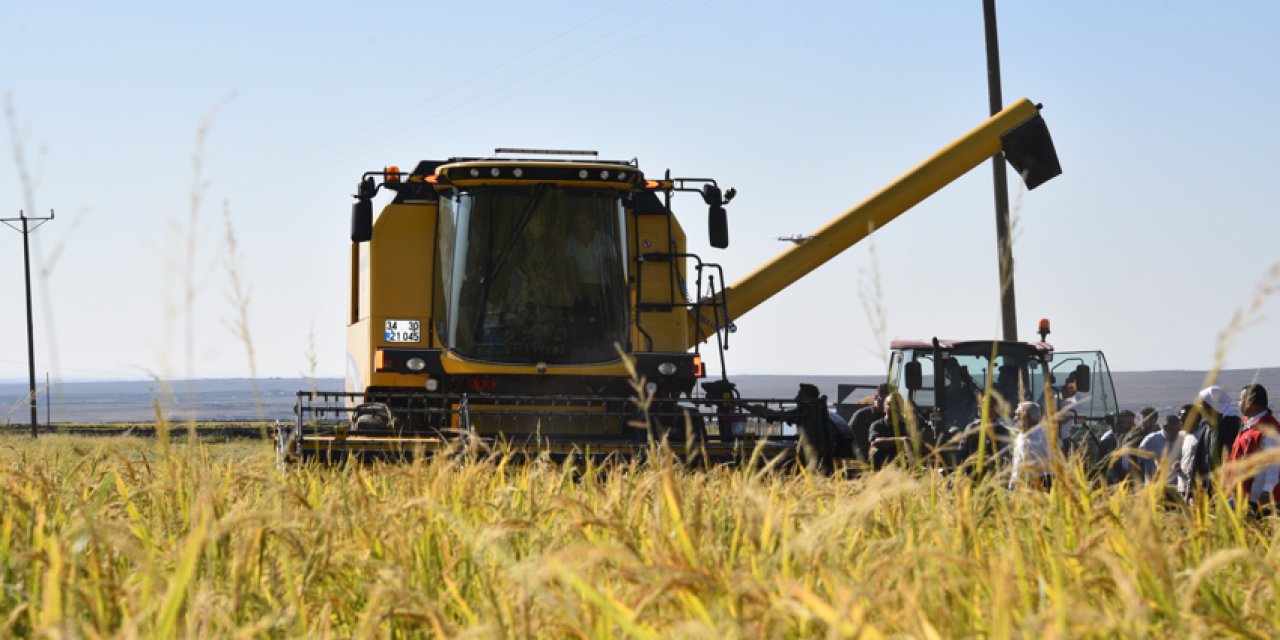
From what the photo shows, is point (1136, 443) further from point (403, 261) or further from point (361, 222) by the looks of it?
point (361, 222)

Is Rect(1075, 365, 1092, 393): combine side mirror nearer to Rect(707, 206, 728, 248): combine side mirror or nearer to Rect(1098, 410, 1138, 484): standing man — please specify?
Rect(1098, 410, 1138, 484): standing man

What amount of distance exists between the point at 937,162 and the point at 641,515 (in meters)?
A: 11.4

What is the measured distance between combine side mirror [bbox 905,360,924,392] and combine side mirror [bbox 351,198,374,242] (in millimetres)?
7326

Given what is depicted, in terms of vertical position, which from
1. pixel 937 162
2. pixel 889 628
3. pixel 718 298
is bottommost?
pixel 889 628

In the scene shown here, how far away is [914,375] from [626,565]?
14.7 m

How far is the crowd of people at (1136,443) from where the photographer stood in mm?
3500

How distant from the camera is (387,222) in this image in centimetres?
1208

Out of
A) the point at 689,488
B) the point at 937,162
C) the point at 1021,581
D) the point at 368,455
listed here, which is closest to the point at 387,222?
the point at 368,455

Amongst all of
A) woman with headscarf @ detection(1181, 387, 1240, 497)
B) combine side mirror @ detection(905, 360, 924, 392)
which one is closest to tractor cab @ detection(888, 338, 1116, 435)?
combine side mirror @ detection(905, 360, 924, 392)

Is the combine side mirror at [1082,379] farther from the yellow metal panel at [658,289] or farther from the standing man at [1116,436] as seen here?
the yellow metal panel at [658,289]

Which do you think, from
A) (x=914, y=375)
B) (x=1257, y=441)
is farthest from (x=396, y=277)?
(x=914, y=375)

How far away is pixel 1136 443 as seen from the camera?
14328 millimetres

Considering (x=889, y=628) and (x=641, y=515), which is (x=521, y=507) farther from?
(x=889, y=628)

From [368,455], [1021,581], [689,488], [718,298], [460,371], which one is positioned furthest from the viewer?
[718,298]
